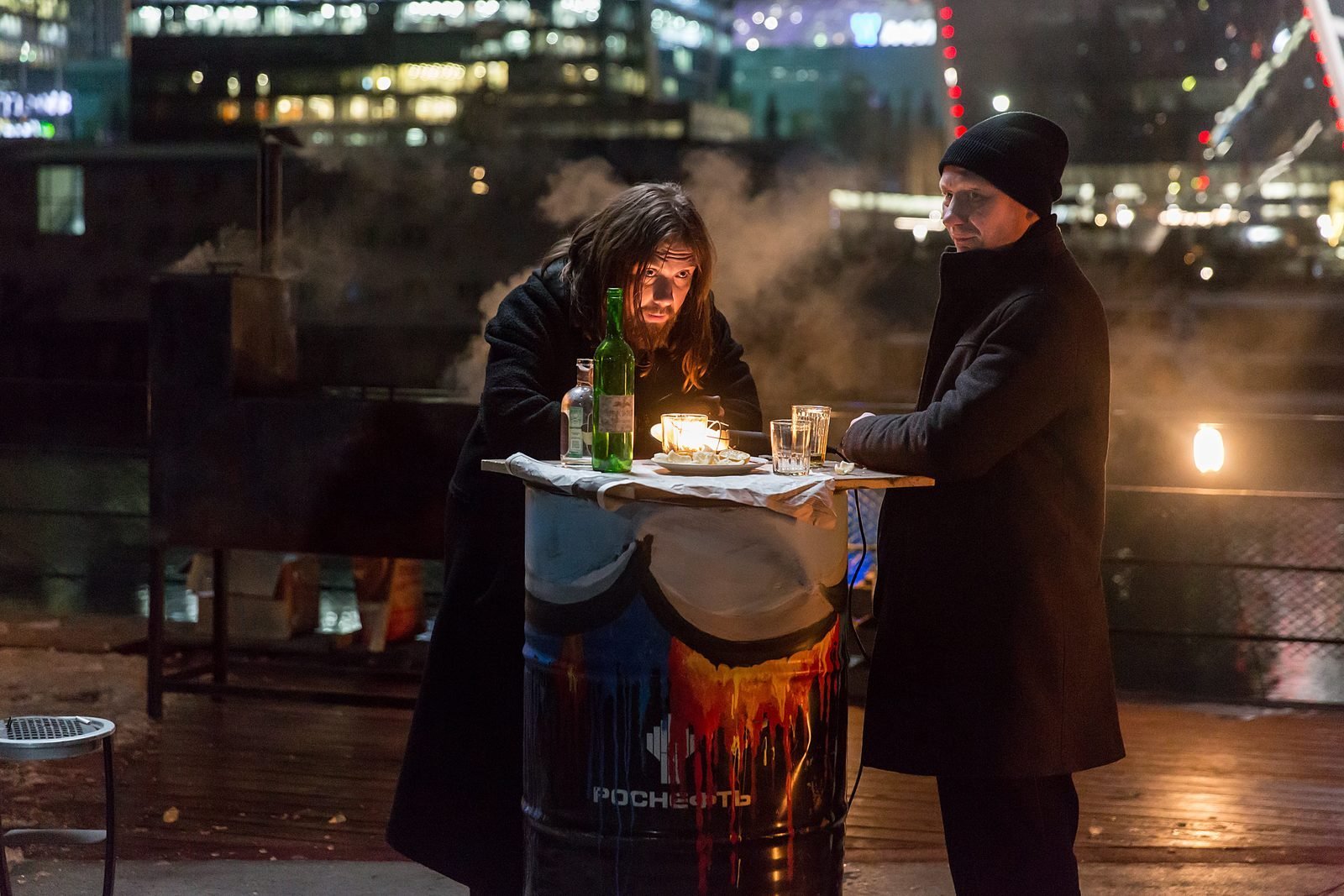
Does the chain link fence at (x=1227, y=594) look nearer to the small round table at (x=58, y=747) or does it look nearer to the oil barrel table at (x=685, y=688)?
the oil barrel table at (x=685, y=688)

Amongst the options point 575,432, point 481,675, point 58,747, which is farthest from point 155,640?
point 575,432

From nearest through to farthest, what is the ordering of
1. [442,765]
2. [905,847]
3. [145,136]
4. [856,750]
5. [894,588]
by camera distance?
[894,588] < [442,765] < [905,847] < [856,750] < [145,136]

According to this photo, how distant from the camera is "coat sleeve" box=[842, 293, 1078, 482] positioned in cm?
273

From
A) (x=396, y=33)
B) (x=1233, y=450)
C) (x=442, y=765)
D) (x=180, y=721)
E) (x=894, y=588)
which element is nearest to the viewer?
(x=894, y=588)

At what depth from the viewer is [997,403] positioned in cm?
273

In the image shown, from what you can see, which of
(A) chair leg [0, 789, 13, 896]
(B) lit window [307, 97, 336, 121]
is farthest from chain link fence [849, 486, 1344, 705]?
(B) lit window [307, 97, 336, 121]

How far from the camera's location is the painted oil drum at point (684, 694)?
8.39 ft

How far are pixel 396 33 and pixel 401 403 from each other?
97061mm

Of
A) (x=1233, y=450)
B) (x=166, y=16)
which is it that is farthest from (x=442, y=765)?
(x=166, y=16)

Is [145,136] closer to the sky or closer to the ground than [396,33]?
closer to the ground

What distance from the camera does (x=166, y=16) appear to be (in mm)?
89750

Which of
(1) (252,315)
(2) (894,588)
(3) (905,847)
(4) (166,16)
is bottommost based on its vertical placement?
(3) (905,847)

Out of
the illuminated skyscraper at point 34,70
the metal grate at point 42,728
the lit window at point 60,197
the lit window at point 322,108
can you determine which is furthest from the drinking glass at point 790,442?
the lit window at point 322,108

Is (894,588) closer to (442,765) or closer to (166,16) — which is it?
(442,765)
